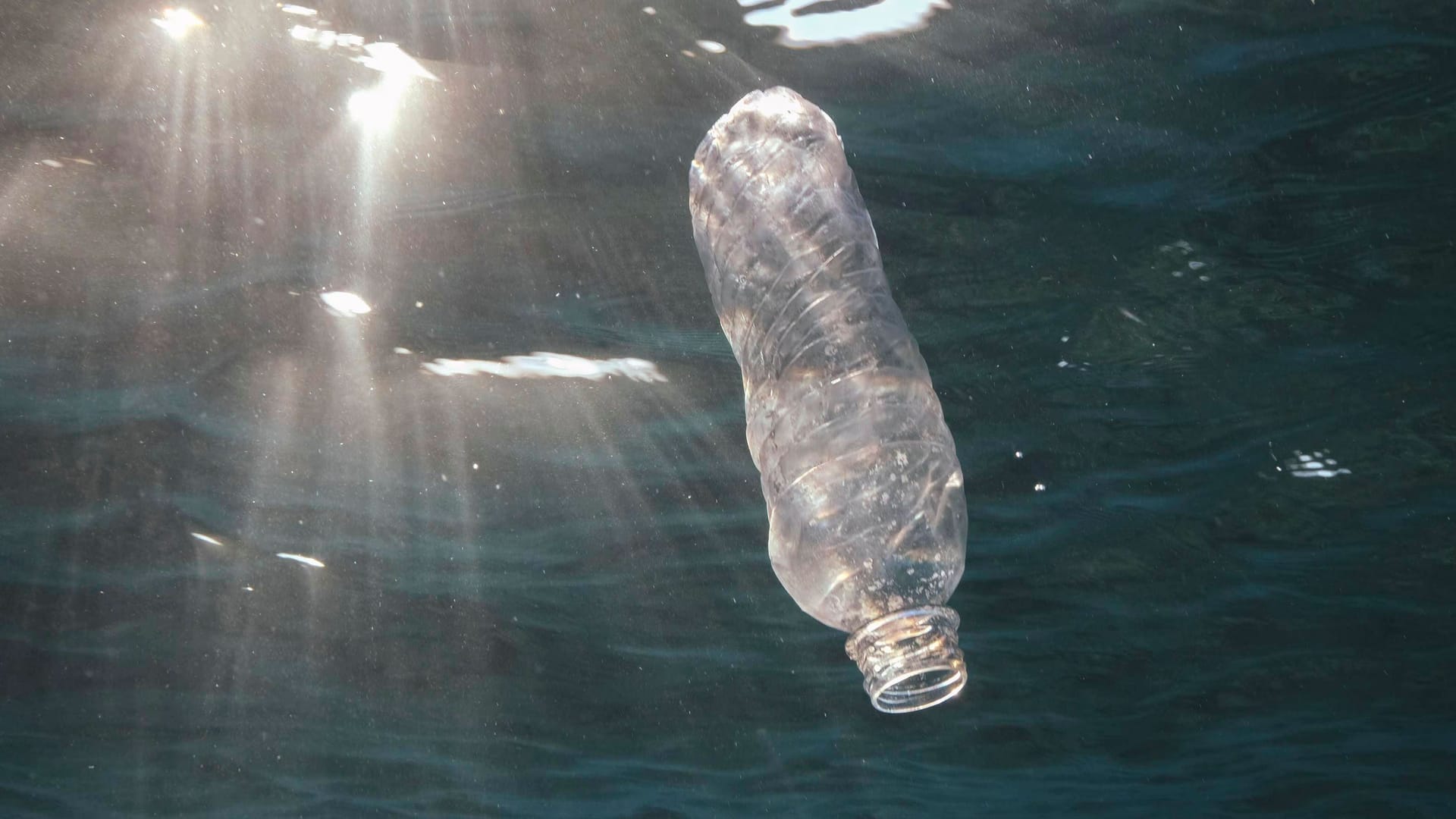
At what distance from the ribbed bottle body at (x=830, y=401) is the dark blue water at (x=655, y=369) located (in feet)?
4.21

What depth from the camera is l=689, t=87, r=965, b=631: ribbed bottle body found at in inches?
160

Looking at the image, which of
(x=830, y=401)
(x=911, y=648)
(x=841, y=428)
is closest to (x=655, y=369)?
(x=830, y=401)

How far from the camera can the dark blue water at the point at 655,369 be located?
19.3 feet

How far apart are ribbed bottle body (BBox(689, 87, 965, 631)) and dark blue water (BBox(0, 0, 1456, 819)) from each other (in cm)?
128

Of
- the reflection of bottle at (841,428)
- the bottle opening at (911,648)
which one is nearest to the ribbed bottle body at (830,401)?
the reflection of bottle at (841,428)

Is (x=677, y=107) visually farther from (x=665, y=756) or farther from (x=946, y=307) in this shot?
(x=665, y=756)

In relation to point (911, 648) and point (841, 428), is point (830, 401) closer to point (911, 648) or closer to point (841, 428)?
point (841, 428)

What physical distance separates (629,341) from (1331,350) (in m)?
5.56

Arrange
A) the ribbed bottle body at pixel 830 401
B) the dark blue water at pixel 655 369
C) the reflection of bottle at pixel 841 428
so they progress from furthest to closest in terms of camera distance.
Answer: the dark blue water at pixel 655 369 < the ribbed bottle body at pixel 830 401 < the reflection of bottle at pixel 841 428

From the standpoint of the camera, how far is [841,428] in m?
4.15

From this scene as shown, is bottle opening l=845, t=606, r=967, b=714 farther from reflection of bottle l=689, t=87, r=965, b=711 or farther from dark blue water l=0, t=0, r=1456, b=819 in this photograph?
dark blue water l=0, t=0, r=1456, b=819

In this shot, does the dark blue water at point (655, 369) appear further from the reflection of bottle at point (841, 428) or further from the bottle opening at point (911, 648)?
the bottle opening at point (911, 648)

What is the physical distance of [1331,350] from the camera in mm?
7703

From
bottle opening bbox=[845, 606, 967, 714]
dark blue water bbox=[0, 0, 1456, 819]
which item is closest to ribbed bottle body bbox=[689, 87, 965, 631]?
bottle opening bbox=[845, 606, 967, 714]
